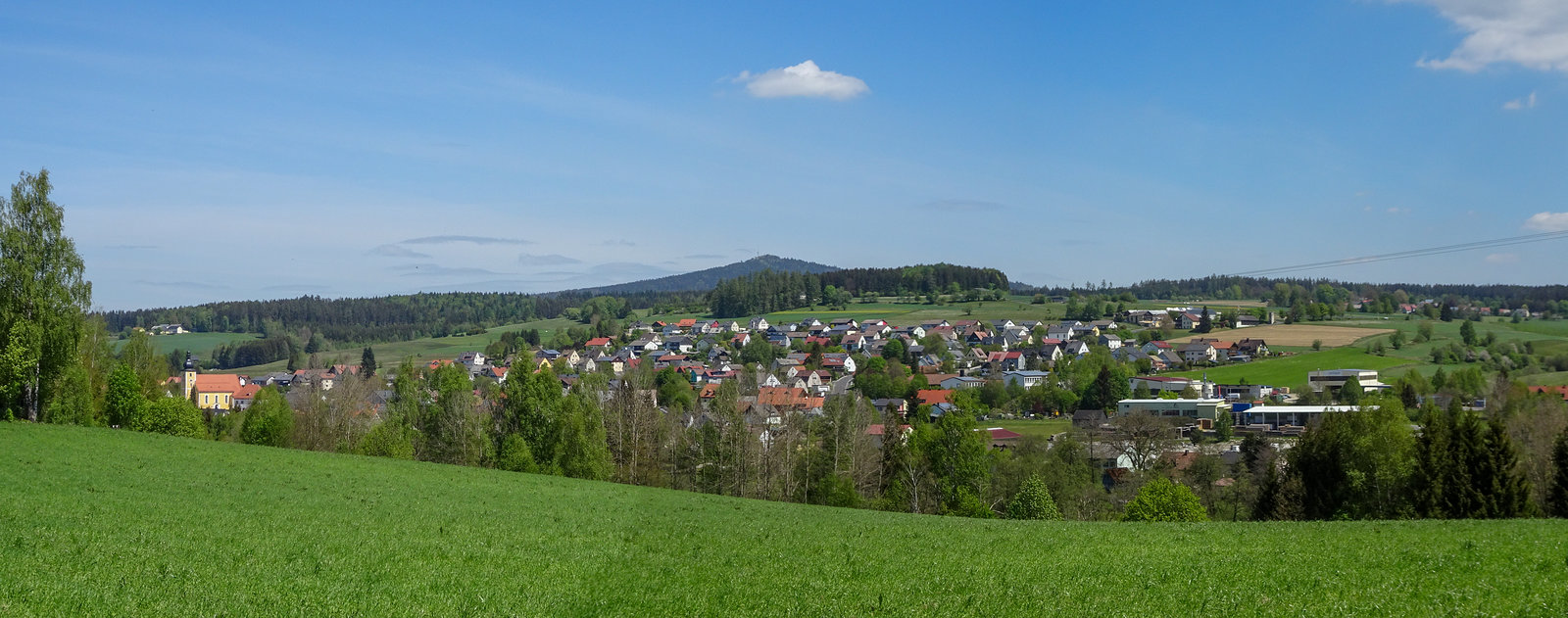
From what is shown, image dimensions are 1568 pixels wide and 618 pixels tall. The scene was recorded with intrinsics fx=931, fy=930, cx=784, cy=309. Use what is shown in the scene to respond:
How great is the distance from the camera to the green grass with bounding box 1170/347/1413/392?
10088cm

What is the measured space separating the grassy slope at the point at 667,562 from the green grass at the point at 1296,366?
87839 millimetres

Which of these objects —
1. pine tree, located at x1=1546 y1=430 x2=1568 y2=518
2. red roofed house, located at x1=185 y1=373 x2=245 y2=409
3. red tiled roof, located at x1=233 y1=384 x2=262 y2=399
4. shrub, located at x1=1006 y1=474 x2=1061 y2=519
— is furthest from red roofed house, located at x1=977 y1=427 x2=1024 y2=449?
red roofed house, located at x1=185 y1=373 x2=245 y2=409

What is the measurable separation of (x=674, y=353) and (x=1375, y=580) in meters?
150

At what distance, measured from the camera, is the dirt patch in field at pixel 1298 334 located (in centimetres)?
11825

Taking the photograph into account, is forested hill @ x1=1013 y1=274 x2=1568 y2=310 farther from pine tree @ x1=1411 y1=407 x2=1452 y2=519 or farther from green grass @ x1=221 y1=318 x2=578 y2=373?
green grass @ x1=221 y1=318 x2=578 y2=373

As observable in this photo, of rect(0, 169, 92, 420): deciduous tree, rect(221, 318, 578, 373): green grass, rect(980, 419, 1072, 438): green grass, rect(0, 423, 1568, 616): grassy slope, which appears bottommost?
rect(980, 419, 1072, 438): green grass

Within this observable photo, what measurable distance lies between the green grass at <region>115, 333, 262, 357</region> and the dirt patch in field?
170845 mm

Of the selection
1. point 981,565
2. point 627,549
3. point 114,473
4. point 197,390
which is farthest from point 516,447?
point 197,390

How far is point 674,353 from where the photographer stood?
16025cm

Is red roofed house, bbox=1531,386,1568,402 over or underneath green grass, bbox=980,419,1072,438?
over

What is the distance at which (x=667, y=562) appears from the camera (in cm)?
1522

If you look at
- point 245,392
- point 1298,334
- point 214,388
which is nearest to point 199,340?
point 245,392

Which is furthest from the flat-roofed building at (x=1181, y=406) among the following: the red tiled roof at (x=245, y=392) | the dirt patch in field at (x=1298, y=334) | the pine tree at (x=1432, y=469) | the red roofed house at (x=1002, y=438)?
the red tiled roof at (x=245, y=392)

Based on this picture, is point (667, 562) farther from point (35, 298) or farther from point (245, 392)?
point (245, 392)
